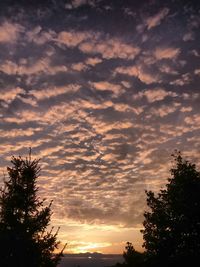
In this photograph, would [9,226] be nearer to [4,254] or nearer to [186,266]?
[4,254]

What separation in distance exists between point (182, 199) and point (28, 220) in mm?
11684

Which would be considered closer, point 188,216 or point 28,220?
point 28,220

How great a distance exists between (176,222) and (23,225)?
38.8 feet

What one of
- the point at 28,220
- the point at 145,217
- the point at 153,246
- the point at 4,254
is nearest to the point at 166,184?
the point at 145,217

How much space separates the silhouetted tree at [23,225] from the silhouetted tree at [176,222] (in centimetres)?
878

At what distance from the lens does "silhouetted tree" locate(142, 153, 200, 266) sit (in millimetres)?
21344

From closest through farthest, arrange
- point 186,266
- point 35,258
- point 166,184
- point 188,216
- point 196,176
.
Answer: point 35,258
point 186,266
point 188,216
point 196,176
point 166,184

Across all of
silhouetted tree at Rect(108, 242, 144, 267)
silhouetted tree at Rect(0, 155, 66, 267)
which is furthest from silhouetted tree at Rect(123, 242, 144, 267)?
silhouetted tree at Rect(0, 155, 66, 267)

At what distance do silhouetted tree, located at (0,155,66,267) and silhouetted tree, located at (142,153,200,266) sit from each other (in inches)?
346

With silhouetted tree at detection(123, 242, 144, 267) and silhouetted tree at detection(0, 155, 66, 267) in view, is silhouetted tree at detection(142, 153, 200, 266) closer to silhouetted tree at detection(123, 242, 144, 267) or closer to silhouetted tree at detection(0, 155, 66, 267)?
silhouetted tree at detection(123, 242, 144, 267)

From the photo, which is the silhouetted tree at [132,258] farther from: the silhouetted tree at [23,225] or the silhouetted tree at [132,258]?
the silhouetted tree at [23,225]

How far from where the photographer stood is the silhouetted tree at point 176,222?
21.3m

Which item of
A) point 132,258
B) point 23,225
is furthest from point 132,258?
point 23,225

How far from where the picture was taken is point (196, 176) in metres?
24.1
